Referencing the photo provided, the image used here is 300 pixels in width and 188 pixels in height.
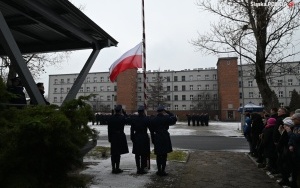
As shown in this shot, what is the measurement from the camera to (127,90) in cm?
8181

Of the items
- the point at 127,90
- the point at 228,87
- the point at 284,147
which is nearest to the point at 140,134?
the point at 284,147

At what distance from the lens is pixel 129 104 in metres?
81.2

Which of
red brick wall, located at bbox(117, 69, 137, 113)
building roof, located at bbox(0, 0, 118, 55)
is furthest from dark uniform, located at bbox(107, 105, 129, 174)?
red brick wall, located at bbox(117, 69, 137, 113)

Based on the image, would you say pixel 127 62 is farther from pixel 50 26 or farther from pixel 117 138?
pixel 50 26

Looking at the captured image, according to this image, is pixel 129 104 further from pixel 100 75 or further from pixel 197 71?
pixel 197 71

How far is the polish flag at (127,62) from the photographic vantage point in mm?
11000

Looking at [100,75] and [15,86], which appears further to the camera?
[100,75]

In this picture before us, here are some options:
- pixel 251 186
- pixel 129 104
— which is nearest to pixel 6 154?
pixel 251 186

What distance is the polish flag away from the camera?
11.0 metres

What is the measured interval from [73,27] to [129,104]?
74676 mm

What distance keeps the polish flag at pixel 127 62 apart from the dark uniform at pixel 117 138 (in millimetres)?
2417

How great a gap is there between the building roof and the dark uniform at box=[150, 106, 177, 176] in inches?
97.0

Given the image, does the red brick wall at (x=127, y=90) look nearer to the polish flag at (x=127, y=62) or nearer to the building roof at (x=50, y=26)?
the polish flag at (x=127, y=62)

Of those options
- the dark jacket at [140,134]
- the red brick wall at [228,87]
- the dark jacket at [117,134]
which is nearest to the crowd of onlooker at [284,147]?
the dark jacket at [140,134]
